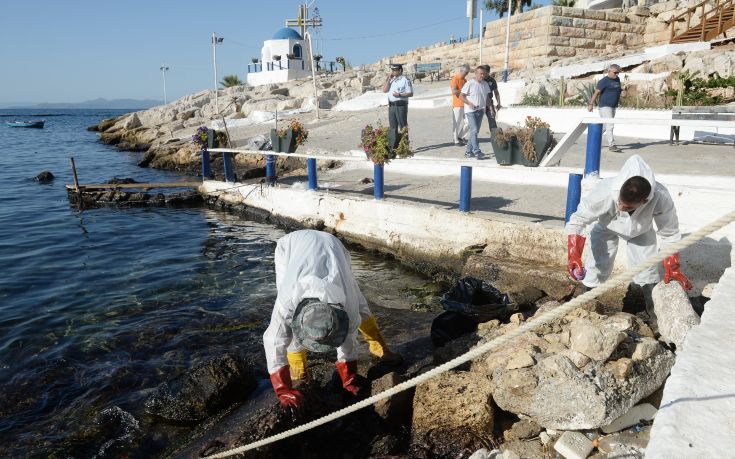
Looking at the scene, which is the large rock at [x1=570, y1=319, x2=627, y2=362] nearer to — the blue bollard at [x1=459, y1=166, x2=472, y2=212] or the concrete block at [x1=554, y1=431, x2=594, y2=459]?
the concrete block at [x1=554, y1=431, x2=594, y2=459]

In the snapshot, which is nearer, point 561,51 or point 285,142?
point 285,142

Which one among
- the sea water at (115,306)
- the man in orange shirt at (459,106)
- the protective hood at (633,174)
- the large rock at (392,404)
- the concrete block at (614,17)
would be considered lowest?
the sea water at (115,306)

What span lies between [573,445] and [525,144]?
5.27m

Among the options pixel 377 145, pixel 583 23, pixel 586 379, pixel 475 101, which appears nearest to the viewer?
pixel 586 379

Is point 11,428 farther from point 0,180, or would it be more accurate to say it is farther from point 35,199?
point 0,180

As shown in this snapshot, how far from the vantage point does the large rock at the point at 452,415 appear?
368 cm

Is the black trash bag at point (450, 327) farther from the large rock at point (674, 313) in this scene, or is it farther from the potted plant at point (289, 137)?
the potted plant at point (289, 137)

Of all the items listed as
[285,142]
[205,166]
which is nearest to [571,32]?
[285,142]

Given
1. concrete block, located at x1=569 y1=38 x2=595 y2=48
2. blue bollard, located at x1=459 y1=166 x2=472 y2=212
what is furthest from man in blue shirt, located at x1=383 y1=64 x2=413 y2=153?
concrete block, located at x1=569 y1=38 x2=595 y2=48

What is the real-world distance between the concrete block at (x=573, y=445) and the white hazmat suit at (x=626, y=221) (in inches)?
80.7

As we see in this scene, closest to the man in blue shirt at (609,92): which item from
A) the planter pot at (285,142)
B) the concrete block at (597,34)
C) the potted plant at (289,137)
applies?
the potted plant at (289,137)

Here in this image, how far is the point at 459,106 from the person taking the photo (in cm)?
1241

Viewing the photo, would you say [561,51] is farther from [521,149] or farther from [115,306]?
[115,306]

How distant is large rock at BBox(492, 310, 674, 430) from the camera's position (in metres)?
3.23
